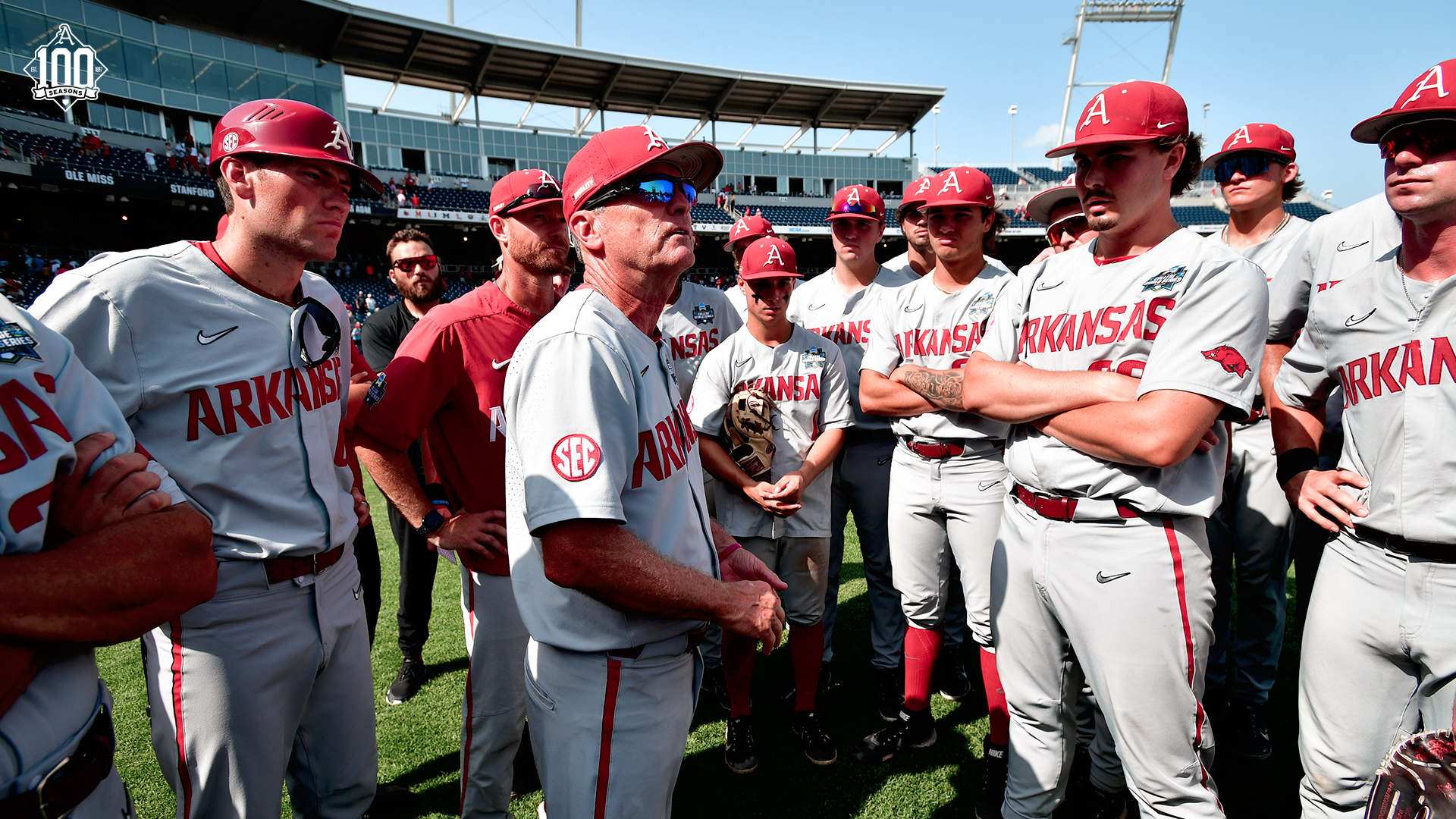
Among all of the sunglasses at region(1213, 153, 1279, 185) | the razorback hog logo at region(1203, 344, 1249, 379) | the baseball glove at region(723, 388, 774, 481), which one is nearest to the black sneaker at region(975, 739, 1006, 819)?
the baseball glove at region(723, 388, 774, 481)

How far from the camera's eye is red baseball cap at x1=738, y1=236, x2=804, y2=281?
3453mm

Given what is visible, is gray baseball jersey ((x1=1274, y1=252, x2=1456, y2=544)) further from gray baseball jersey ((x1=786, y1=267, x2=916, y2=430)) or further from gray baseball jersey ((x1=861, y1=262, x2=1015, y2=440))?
gray baseball jersey ((x1=786, y1=267, x2=916, y2=430))

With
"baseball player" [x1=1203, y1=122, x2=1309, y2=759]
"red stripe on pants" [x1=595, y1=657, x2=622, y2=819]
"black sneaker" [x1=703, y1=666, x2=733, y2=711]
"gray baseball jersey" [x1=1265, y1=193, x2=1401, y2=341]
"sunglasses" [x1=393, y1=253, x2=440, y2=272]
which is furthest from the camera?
"sunglasses" [x1=393, y1=253, x2=440, y2=272]

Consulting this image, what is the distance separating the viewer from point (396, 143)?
32969 mm

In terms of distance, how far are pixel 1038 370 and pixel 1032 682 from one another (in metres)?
1.06

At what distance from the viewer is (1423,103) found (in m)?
1.84

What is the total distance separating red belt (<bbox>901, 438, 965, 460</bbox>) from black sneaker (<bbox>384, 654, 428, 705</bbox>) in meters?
3.16

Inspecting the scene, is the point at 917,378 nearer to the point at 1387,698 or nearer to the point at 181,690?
the point at 1387,698

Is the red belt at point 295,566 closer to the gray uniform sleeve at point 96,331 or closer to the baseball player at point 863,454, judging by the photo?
the gray uniform sleeve at point 96,331

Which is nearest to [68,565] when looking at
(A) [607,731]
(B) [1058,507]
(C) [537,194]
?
(A) [607,731]

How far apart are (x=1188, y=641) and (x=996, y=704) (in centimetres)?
111

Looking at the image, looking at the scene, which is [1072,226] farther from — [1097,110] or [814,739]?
[814,739]

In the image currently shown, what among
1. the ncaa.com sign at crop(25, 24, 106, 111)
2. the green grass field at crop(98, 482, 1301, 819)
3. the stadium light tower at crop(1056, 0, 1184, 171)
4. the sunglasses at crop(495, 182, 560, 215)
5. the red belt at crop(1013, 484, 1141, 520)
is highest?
the stadium light tower at crop(1056, 0, 1184, 171)

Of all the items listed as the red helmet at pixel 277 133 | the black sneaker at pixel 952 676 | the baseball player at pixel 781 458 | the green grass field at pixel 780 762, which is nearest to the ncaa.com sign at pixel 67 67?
the green grass field at pixel 780 762
